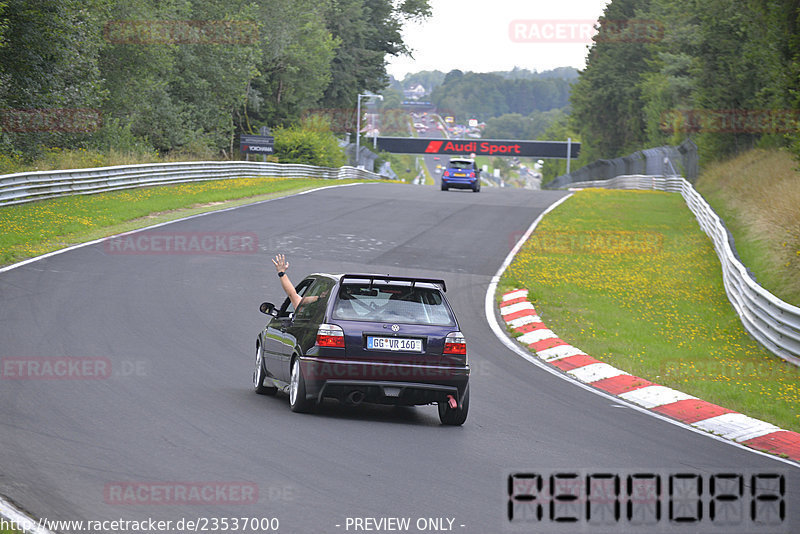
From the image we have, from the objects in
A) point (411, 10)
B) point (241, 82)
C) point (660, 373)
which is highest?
point (411, 10)

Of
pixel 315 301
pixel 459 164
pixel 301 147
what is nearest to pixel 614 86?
pixel 301 147

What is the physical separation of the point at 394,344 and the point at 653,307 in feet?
34.7

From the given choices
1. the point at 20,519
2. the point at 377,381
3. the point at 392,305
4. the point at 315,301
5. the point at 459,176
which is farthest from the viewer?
the point at 459,176

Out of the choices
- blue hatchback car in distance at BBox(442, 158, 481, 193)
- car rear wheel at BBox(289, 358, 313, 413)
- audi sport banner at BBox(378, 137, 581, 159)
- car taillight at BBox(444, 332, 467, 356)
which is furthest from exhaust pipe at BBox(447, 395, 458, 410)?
audi sport banner at BBox(378, 137, 581, 159)

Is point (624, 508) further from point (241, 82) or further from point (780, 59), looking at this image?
point (241, 82)

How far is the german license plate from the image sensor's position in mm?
9352

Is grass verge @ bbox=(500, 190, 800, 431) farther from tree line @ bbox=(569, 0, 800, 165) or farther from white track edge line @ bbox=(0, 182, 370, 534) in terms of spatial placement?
white track edge line @ bbox=(0, 182, 370, 534)

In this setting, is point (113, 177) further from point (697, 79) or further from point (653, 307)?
point (697, 79)

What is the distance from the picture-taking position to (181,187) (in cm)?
3809

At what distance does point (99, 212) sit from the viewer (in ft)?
90.6

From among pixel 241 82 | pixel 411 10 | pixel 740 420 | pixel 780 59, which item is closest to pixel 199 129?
pixel 241 82

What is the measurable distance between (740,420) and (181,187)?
30302 mm

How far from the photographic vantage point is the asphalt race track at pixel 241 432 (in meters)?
6.36

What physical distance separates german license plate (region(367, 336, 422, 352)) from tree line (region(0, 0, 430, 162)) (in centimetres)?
2331
